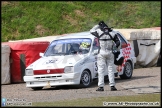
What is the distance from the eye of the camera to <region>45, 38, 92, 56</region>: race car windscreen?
53.3ft

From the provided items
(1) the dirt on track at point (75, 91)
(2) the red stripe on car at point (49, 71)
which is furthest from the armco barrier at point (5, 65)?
(2) the red stripe on car at point (49, 71)

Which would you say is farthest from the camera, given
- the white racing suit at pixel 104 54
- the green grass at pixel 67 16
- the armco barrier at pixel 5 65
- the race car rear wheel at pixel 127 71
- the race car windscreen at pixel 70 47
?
the green grass at pixel 67 16

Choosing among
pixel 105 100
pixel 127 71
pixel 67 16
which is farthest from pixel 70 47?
pixel 67 16

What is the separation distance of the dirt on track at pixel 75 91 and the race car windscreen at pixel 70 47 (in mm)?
1021

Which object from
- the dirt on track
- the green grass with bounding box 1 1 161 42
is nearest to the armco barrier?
the dirt on track

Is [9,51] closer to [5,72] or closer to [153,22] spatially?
[5,72]

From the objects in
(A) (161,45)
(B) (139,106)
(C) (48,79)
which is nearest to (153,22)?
(A) (161,45)

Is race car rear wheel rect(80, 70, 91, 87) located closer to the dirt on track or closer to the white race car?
the white race car

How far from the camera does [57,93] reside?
47.5 feet

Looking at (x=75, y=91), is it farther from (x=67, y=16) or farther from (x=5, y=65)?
(x=67, y=16)

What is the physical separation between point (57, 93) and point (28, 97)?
1.03 m

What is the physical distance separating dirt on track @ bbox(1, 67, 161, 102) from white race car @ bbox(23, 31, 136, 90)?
0.84 feet

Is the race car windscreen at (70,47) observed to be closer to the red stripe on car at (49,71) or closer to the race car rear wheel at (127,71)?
the red stripe on car at (49,71)

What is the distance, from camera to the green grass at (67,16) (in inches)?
1239
